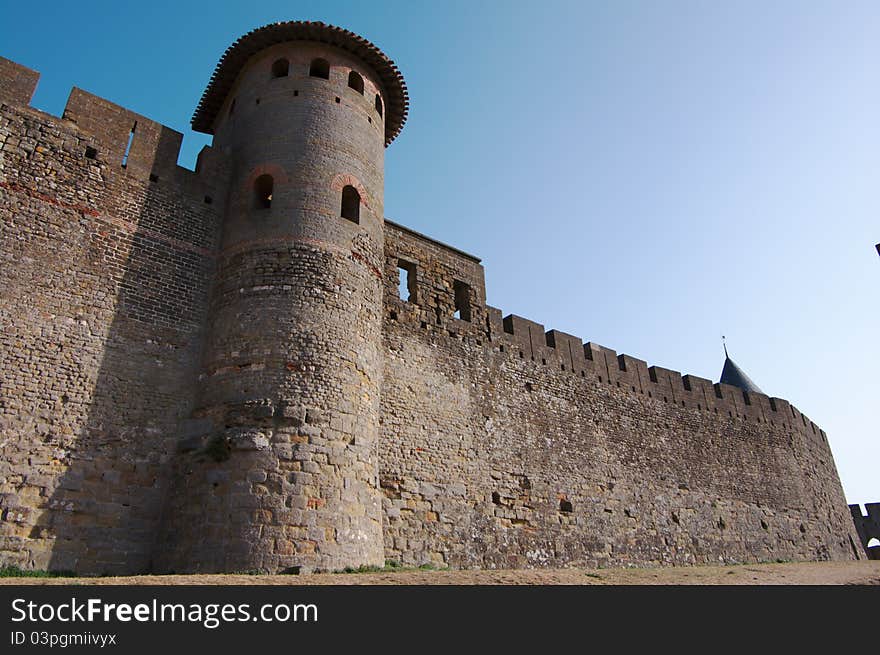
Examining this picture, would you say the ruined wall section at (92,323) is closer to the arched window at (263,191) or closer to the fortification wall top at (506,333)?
the arched window at (263,191)

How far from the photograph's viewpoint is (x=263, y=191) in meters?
10.4

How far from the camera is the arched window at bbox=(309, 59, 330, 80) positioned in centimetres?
1131

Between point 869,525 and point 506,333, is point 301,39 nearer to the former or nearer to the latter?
point 506,333

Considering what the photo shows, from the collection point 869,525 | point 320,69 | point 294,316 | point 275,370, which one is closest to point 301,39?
point 320,69

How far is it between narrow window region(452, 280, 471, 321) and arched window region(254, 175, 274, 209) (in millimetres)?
4058

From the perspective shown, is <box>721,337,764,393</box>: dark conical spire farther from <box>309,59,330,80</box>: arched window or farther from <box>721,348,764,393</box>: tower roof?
<box>309,59,330,80</box>: arched window

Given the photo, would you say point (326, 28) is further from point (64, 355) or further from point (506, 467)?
point (506, 467)

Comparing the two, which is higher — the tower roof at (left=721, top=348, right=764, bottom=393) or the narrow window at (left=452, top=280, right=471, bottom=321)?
the tower roof at (left=721, top=348, right=764, bottom=393)

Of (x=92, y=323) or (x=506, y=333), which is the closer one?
(x=92, y=323)

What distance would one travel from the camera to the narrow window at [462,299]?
12.7 meters

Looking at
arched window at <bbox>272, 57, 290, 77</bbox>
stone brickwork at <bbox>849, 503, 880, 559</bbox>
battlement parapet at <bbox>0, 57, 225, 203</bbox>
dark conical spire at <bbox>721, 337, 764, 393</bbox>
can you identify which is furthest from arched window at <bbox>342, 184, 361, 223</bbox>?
stone brickwork at <bbox>849, 503, 880, 559</bbox>

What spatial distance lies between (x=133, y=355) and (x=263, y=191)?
3.48 m
